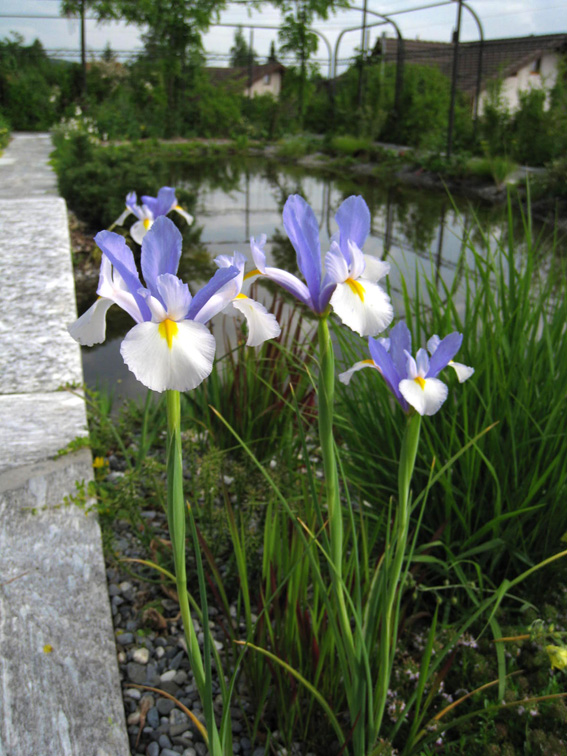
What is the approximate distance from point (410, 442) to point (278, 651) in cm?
61

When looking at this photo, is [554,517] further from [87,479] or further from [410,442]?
[87,479]

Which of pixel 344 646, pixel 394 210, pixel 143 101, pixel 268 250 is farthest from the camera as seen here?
pixel 143 101

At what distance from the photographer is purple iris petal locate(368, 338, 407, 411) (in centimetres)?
98

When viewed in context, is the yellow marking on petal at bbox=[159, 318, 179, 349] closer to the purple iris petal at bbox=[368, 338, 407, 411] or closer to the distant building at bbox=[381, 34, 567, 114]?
the purple iris petal at bbox=[368, 338, 407, 411]

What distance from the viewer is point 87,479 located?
1998 mm

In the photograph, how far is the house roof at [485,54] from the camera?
12.9 metres

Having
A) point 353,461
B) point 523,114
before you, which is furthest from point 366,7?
point 353,461

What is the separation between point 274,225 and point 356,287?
7152 millimetres

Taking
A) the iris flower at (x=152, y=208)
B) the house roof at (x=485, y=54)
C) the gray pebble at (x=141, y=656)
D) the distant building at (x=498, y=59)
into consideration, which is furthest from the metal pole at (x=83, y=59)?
the gray pebble at (x=141, y=656)

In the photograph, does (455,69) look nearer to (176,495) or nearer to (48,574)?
(48,574)

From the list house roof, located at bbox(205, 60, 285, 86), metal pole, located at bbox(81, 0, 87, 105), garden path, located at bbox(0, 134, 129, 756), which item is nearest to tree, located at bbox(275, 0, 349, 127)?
house roof, located at bbox(205, 60, 285, 86)

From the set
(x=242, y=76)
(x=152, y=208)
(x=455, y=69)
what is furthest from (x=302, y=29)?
(x=152, y=208)

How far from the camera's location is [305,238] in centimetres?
92

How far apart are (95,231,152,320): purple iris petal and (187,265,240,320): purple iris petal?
0.19ft
